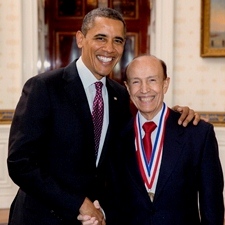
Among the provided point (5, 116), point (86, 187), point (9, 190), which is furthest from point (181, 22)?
point (86, 187)

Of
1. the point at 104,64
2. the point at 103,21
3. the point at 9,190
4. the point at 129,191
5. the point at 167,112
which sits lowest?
A: the point at 9,190

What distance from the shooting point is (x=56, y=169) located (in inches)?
68.6

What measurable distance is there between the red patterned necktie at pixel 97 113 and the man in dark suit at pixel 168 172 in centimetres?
16

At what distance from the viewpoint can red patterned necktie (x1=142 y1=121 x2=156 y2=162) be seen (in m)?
1.71

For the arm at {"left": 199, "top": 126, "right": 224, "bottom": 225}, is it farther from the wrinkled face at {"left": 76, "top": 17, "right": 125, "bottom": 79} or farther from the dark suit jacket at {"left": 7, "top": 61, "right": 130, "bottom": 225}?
the wrinkled face at {"left": 76, "top": 17, "right": 125, "bottom": 79}

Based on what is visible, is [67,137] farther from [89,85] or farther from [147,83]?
[147,83]

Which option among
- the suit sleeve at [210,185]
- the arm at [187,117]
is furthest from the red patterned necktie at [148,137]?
the suit sleeve at [210,185]

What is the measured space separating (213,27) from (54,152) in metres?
2.72

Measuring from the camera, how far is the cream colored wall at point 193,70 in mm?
4066

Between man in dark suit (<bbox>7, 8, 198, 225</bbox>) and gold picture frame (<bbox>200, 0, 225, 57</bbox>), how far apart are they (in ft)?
7.55

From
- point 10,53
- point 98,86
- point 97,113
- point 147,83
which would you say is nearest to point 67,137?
point 97,113

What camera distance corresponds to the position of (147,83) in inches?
69.7

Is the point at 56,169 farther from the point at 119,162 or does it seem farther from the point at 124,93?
the point at 124,93

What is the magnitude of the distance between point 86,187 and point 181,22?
270cm
